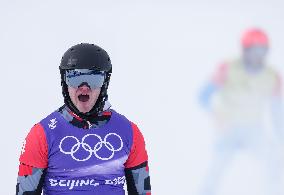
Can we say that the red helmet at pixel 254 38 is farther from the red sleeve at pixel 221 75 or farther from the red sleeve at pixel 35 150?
the red sleeve at pixel 35 150

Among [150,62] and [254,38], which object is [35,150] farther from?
[254,38]

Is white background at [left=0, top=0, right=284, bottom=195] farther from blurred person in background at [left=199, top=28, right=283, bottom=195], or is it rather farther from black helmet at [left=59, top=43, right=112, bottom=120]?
black helmet at [left=59, top=43, right=112, bottom=120]

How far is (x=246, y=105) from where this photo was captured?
7.91m

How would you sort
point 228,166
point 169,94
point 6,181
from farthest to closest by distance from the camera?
1. point 169,94
2. point 228,166
3. point 6,181

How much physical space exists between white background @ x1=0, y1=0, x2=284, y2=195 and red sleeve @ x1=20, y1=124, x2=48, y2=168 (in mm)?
3160

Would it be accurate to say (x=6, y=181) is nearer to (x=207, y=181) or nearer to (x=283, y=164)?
(x=207, y=181)

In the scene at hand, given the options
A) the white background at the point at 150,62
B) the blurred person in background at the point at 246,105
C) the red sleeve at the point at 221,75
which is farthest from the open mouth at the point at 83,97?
the red sleeve at the point at 221,75

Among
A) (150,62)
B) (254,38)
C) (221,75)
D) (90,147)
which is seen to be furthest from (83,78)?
(254,38)

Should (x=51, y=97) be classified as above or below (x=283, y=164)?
above

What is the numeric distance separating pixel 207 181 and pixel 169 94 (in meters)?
1.55

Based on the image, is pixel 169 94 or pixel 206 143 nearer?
pixel 206 143

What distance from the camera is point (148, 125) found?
7.17m

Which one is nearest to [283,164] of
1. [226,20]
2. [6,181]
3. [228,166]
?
[228,166]

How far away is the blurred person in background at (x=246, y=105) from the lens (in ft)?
25.0
